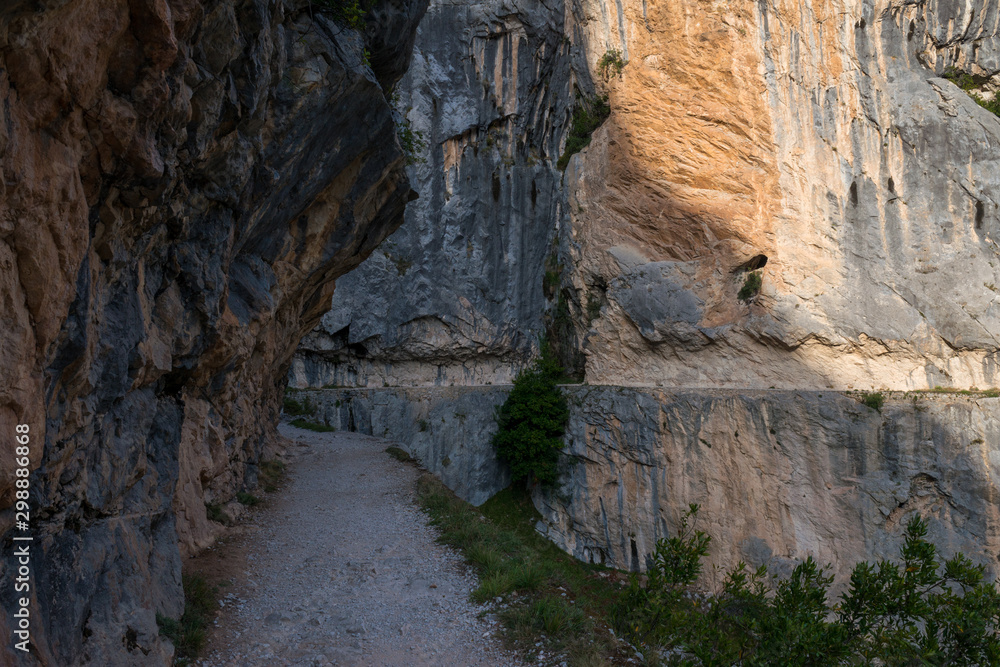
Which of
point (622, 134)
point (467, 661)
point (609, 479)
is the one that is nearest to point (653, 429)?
point (609, 479)

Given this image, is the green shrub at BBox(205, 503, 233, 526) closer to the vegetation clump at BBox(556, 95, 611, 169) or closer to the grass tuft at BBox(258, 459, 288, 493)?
the grass tuft at BBox(258, 459, 288, 493)

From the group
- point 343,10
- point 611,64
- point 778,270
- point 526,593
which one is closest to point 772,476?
point 778,270

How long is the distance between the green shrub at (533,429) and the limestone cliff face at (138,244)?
1117cm

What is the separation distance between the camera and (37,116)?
366 cm

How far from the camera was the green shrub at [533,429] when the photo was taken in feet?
66.7

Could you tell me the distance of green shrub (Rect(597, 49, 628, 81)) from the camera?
22.5 metres

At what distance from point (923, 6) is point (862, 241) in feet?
28.2

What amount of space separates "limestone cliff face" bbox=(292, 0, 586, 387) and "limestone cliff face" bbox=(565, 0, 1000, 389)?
248 inches

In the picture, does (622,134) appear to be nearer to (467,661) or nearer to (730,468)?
(730,468)

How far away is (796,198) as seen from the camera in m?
20.3

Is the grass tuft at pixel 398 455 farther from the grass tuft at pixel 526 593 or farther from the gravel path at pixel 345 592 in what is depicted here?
the gravel path at pixel 345 592

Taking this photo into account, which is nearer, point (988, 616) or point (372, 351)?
point (988, 616)

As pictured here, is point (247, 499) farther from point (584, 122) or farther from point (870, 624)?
point (584, 122)

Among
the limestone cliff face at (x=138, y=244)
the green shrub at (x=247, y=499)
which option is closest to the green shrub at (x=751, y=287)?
the limestone cliff face at (x=138, y=244)
